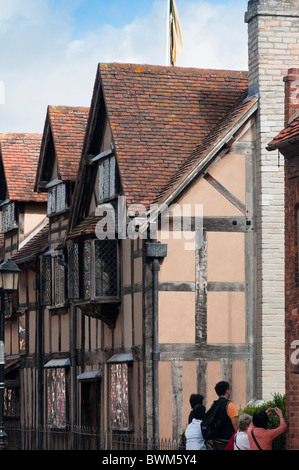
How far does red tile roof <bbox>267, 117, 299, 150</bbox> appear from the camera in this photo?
59.2 feet

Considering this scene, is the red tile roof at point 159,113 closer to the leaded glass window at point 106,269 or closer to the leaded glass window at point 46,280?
the leaded glass window at point 106,269

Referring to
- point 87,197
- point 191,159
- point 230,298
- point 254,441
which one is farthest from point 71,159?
point 254,441

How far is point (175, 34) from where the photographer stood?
31.6 m

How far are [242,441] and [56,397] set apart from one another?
1468 cm

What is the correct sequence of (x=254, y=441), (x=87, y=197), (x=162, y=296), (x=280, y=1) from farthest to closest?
1. (x=87, y=197)
2. (x=280, y=1)
3. (x=162, y=296)
4. (x=254, y=441)

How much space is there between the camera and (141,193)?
2391cm

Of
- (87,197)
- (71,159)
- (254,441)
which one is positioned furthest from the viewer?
(71,159)

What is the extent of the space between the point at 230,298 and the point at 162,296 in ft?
5.02

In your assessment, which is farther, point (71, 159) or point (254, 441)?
point (71, 159)

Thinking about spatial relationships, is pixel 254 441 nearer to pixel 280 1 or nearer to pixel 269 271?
pixel 269 271

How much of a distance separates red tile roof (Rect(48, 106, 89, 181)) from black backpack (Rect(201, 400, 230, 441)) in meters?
14.3

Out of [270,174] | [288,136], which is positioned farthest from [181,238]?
[288,136]

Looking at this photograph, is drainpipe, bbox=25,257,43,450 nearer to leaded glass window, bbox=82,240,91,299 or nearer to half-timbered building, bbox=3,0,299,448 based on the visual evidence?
half-timbered building, bbox=3,0,299,448

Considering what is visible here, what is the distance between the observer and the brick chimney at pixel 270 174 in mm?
23297
